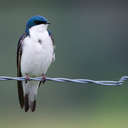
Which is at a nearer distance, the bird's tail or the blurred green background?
the bird's tail

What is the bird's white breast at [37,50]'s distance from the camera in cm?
788

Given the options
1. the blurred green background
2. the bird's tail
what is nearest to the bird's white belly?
the bird's tail

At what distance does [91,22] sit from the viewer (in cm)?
1419

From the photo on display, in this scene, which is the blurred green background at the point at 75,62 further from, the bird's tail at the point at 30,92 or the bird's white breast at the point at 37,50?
the bird's white breast at the point at 37,50

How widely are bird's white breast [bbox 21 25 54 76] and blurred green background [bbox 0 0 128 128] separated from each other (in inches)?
104

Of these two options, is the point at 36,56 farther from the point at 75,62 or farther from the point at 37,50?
the point at 75,62

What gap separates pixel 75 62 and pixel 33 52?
5008 mm

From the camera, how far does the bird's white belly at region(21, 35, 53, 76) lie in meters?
7.88

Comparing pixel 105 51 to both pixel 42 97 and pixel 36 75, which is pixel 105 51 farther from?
pixel 36 75

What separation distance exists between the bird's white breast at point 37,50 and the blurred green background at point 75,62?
2646mm

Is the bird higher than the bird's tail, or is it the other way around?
the bird

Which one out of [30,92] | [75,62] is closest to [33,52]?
[30,92]

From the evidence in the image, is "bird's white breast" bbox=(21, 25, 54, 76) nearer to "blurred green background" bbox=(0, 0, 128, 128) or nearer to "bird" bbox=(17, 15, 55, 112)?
"bird" bbox=(17, 15, 55, 112)

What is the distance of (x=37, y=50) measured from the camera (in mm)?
7883
